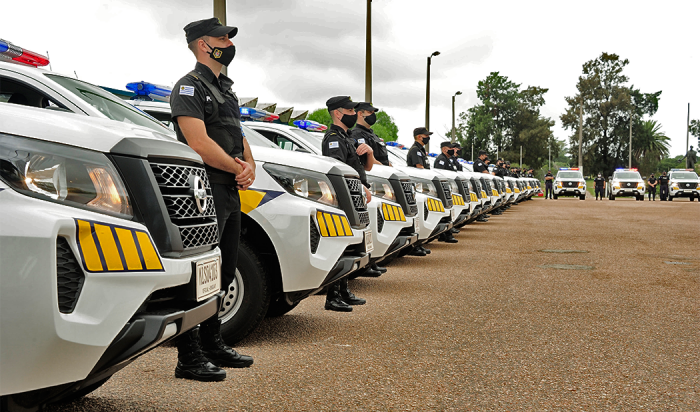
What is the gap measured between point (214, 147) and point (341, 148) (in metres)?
3.02

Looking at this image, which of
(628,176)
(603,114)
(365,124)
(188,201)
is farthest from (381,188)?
(603,114)

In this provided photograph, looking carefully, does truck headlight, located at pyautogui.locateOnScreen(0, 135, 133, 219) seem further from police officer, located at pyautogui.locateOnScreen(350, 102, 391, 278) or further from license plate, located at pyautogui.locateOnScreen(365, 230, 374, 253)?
police officer, located at pyautogui.locateOnScreen(350, 102, 391, 278)

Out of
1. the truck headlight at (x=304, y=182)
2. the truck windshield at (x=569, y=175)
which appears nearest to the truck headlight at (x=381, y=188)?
the truck headlight at (x=304, y=182)

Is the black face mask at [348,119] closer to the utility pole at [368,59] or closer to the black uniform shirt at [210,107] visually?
the black uniform shirt at [210,107]

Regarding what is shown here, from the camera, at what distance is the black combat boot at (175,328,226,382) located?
4043mm

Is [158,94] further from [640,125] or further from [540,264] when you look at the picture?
[640,125]

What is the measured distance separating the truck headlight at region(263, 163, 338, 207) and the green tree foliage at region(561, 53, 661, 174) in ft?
297

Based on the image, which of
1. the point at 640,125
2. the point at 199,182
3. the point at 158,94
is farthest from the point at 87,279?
the point at 640,125

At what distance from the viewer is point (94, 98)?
5484mm

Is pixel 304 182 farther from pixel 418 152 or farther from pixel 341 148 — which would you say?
pixel 418 152

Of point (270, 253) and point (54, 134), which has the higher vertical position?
point (54, 134)

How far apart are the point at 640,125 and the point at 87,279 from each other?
10180cm

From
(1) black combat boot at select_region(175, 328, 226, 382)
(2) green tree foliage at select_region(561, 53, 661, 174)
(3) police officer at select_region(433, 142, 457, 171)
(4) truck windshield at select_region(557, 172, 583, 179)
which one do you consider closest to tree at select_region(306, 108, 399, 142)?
(2) green tree foliage at select_region(561, 53, 661, 174)

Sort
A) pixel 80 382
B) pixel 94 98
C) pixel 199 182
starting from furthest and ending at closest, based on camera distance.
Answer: pixel 94 98, pixel 199 182, pixel 80 382
